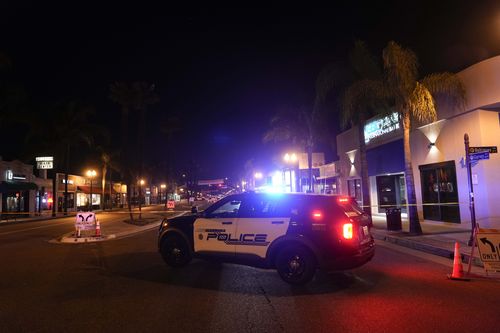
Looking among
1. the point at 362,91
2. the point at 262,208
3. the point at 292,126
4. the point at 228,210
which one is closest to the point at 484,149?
the point at 362,91

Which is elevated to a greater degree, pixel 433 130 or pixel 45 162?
pixel 45 162

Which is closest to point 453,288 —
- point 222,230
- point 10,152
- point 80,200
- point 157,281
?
point 222,230

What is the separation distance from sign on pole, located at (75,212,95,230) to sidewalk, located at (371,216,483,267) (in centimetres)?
1173

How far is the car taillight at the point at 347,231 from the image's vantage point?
7992 millimetres

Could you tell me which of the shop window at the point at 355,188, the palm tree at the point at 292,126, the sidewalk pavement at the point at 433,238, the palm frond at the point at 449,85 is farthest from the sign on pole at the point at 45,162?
the palm frond at the point at 449,85

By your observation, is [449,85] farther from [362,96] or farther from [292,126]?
[292,126]

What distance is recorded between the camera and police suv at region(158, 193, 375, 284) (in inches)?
316

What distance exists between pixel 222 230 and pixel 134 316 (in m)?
3.23

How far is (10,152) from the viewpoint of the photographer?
4947 centimetres

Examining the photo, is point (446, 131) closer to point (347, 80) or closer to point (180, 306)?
point (347, 80)

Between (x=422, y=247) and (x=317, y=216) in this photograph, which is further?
(x=422, y=247)

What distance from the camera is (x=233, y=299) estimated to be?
7.21 meters

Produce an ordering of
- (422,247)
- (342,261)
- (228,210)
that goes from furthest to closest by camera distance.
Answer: (422,247) → (228,210) → (342,261)

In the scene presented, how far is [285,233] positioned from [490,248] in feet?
14.2
